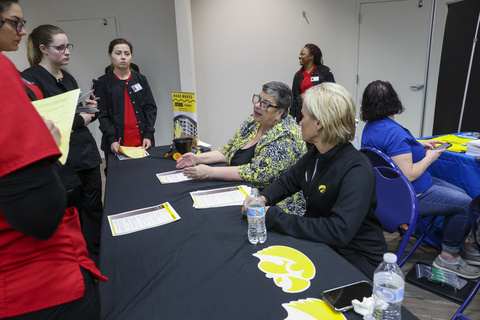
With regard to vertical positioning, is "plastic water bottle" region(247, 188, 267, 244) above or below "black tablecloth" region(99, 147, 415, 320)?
above

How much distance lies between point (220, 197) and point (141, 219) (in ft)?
1.33

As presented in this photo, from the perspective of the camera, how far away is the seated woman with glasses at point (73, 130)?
76.5 inches

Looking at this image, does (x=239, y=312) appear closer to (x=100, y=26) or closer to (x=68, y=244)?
(x=68, y=244)

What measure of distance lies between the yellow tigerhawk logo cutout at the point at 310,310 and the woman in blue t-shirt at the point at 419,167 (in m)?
1.42

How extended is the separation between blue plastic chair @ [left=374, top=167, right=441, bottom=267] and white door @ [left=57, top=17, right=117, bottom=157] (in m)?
4.79

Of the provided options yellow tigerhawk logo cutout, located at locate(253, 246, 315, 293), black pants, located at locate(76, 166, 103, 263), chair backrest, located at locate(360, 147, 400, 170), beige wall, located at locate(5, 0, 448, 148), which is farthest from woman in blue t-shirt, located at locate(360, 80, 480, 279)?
beige wall, located at locate(5, 0, 448, 148)

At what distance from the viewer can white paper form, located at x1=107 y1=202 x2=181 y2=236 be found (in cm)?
131

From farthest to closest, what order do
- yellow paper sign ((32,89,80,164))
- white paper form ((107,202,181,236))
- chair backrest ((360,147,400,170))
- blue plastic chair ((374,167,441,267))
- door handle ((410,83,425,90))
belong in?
door handle ((410,83,425,90))
chair backrest ((360,147,400,170))
blue plastic chair ((374,167,441,267))
white paper form ((107,202,181,236))
yellow paper sign ((32,89,80,164))

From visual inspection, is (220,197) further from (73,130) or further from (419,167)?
(419,167)

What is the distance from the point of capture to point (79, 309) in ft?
2.12

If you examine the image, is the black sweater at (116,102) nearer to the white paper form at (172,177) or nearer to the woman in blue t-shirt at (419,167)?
the white paper form at (172,177)

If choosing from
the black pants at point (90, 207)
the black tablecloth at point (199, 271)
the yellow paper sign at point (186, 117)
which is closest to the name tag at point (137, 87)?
the yellow paper sign at point (186, 117)

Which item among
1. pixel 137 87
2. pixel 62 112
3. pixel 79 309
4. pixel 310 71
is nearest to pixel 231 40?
pixel 310 71

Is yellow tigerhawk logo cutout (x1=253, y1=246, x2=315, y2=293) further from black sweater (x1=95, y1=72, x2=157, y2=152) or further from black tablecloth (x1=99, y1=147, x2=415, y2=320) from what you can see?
black sweater (x1=95, y1=72, x2=157, y2=152)
